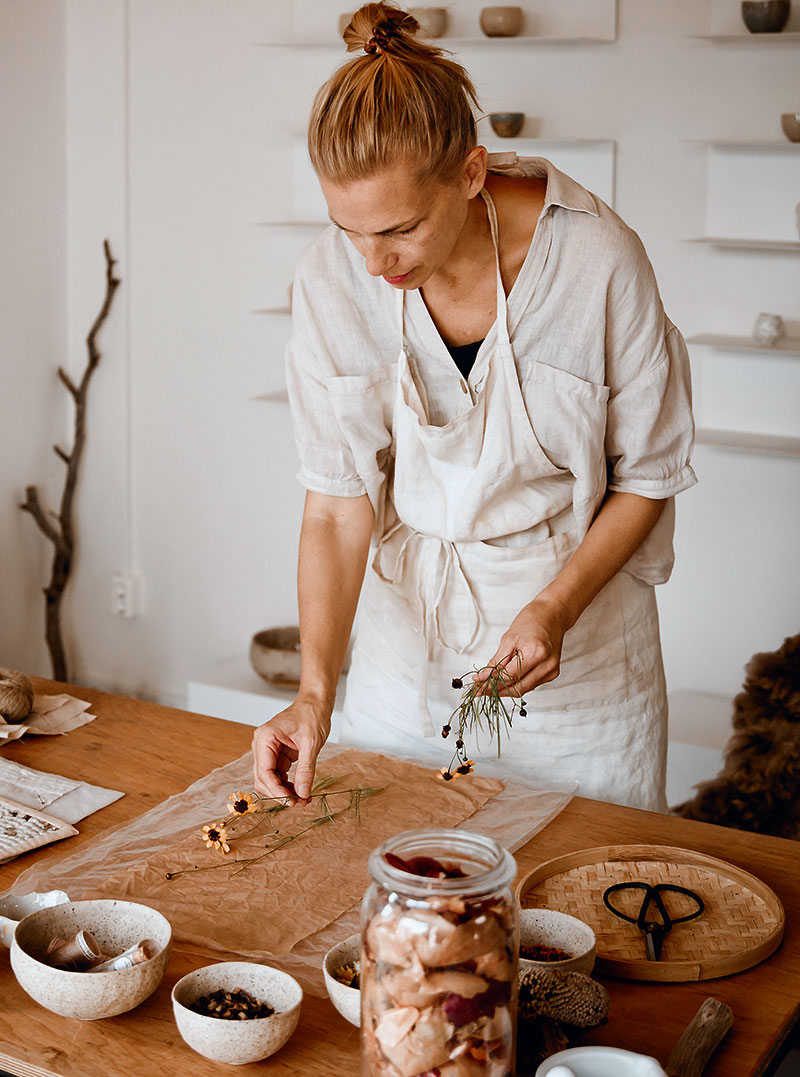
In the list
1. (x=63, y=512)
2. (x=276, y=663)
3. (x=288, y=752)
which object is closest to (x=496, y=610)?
(x=288, y=752)

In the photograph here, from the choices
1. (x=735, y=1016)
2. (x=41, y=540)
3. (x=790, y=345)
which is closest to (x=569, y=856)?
(x=735, y=1016)

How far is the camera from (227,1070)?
1021mm

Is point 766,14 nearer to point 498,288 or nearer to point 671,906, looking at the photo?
point 498,288

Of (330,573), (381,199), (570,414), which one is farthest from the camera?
(330,573)

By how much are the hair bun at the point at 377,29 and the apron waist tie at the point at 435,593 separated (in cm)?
67

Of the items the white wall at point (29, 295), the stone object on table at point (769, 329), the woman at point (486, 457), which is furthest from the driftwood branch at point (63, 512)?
the woman at point (486, 457)

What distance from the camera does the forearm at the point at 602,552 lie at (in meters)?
1.55

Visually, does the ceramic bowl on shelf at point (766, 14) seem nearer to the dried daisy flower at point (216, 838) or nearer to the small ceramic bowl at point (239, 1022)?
the dried daisy flower at point (216, 838)

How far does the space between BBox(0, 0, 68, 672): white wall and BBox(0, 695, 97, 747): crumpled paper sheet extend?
212 cm

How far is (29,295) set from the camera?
3809 mm

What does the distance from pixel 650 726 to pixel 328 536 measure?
551 mm

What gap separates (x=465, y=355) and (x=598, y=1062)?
976 mm

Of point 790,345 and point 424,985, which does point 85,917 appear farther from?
point 790,345

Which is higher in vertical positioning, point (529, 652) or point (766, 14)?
point (766, 14)
